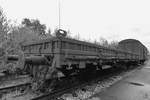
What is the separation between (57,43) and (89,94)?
238 cm

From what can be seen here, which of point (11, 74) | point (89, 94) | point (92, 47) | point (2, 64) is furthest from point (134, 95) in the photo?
point (2, 64)

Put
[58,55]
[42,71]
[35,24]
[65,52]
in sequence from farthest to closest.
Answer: [35,24]
[42,71]
[65,52]
[58,55]

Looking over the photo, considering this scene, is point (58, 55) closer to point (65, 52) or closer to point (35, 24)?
point (65, 52)

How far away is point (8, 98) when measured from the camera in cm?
377

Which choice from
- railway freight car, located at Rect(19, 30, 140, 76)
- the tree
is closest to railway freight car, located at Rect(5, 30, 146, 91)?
railway freight car, located at Rect(19, 30, 140, 76)

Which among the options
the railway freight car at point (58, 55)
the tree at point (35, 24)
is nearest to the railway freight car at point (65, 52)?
A: the railway freight car at point (58, 55)

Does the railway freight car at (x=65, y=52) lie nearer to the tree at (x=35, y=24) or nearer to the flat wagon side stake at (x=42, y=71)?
the flat wagon side stake at (x=42, y=71)

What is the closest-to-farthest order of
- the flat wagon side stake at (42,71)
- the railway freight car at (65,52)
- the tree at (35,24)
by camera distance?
the railway freight car at (65,52) → the flat wagon side stake at (42,71) → the tree at (35,24)

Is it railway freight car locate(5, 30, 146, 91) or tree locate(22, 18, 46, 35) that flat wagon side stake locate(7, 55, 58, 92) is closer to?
railway freight car locate(5, 30, 146, 91)

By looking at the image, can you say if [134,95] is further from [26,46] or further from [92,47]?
[26,46]

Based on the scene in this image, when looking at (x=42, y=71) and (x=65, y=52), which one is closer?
(x=65, y=52)

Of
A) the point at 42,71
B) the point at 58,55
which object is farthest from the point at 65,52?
the point at 42,71

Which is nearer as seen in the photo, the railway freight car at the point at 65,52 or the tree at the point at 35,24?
the railway freight car at the point at 65,52

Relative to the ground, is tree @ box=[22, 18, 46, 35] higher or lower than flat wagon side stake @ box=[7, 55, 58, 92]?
higher
